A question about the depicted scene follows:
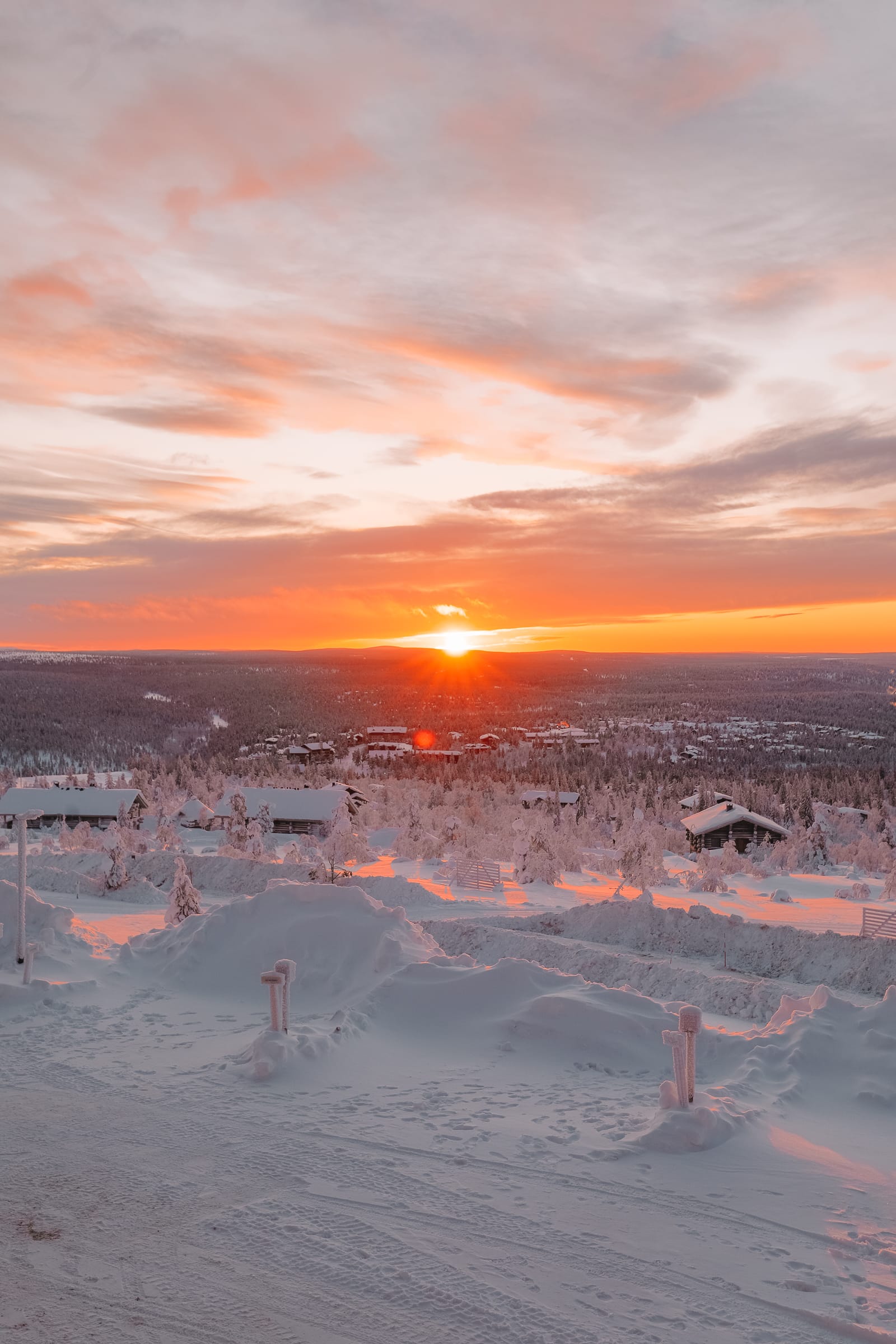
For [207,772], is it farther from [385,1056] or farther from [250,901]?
[385,1056]

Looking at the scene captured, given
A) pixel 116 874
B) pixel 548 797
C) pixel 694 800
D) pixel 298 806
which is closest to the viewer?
pixel 116 874

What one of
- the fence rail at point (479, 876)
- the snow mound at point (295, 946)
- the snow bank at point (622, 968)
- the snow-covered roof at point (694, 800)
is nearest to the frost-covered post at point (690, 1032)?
the snow mound at point (295, 946)

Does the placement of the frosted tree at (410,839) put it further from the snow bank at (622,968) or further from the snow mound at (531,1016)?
the snow mound at (531,1016)

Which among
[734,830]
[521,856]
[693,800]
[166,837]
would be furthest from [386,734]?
[521,856]

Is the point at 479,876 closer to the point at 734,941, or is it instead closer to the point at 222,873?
the point at 222,873

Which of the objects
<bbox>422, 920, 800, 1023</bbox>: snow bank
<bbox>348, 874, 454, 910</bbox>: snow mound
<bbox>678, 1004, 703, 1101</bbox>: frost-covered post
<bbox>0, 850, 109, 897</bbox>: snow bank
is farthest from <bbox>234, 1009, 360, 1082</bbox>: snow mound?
<bbox>0, 850, 109, 897</bbox>: snow bank
